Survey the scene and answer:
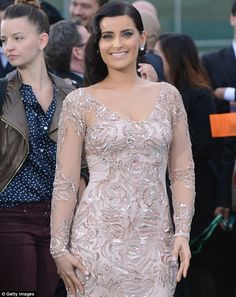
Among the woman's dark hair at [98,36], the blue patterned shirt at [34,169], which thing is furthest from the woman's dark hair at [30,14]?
the woman's dark hair at [98,36]

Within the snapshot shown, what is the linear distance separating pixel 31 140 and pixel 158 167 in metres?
1.07

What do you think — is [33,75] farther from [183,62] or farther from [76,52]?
[183,62]

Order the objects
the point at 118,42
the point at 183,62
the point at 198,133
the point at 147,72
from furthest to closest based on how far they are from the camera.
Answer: the point at 183,62, the point at 198,133, the point at 147,72, the point at 118,42

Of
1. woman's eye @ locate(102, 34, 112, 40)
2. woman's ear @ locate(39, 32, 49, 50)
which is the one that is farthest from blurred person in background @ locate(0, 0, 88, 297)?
woman's eye @ locate(102, 34, 112, 40)

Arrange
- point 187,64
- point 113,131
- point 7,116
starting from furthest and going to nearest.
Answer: point 187,64, point 7,116, point 113,131

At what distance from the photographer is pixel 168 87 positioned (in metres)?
5.56

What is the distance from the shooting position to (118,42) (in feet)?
18.1

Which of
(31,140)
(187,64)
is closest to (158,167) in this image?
(31,140)

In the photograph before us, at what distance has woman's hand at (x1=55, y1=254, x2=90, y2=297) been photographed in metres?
5.30

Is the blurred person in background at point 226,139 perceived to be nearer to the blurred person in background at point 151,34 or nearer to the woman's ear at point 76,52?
the blurred person in background at point 151,34

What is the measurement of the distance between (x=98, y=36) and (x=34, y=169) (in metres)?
0.98

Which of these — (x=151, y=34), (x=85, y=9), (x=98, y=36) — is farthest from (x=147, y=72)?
(x=85, y=9)

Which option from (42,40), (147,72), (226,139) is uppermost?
(42,40)

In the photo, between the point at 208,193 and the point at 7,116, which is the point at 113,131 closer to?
the point at 7,116
